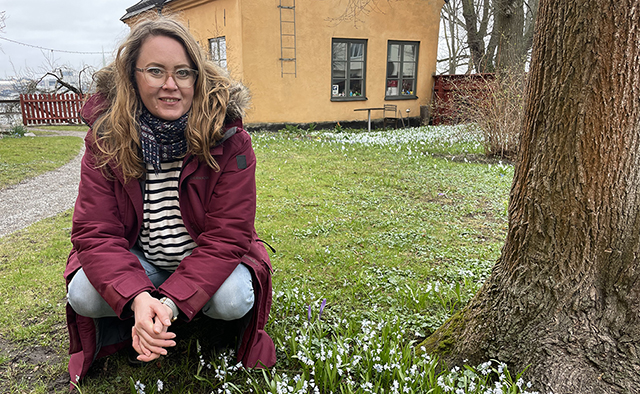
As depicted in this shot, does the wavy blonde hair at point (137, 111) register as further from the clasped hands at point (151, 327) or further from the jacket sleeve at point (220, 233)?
the clasped hands at point (151, 327)

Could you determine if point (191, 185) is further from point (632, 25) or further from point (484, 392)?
point (632, 25)

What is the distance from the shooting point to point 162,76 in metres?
2.03

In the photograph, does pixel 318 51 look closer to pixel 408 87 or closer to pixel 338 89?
pixel 338 89

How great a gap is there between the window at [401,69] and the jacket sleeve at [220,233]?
13.8 metres

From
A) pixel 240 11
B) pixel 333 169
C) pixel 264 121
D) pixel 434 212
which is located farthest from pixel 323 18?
pixel 434 212

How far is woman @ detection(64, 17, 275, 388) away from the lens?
193 cm

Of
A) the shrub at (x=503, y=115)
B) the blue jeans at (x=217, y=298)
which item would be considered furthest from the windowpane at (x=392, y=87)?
the blue jeans at (x=217, y=298)

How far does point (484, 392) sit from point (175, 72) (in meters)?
2.05

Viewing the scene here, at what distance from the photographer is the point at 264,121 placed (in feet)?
43.3

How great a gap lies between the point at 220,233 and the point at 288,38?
11.9m

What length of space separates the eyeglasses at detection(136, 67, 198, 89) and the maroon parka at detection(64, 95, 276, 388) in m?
0.30

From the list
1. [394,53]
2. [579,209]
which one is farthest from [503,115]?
A: [394,53]

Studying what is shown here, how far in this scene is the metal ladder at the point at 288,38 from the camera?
41.2 ft

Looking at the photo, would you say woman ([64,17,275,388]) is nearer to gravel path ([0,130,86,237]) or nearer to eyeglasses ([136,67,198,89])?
eyeglasses ([136,67,198,89])
